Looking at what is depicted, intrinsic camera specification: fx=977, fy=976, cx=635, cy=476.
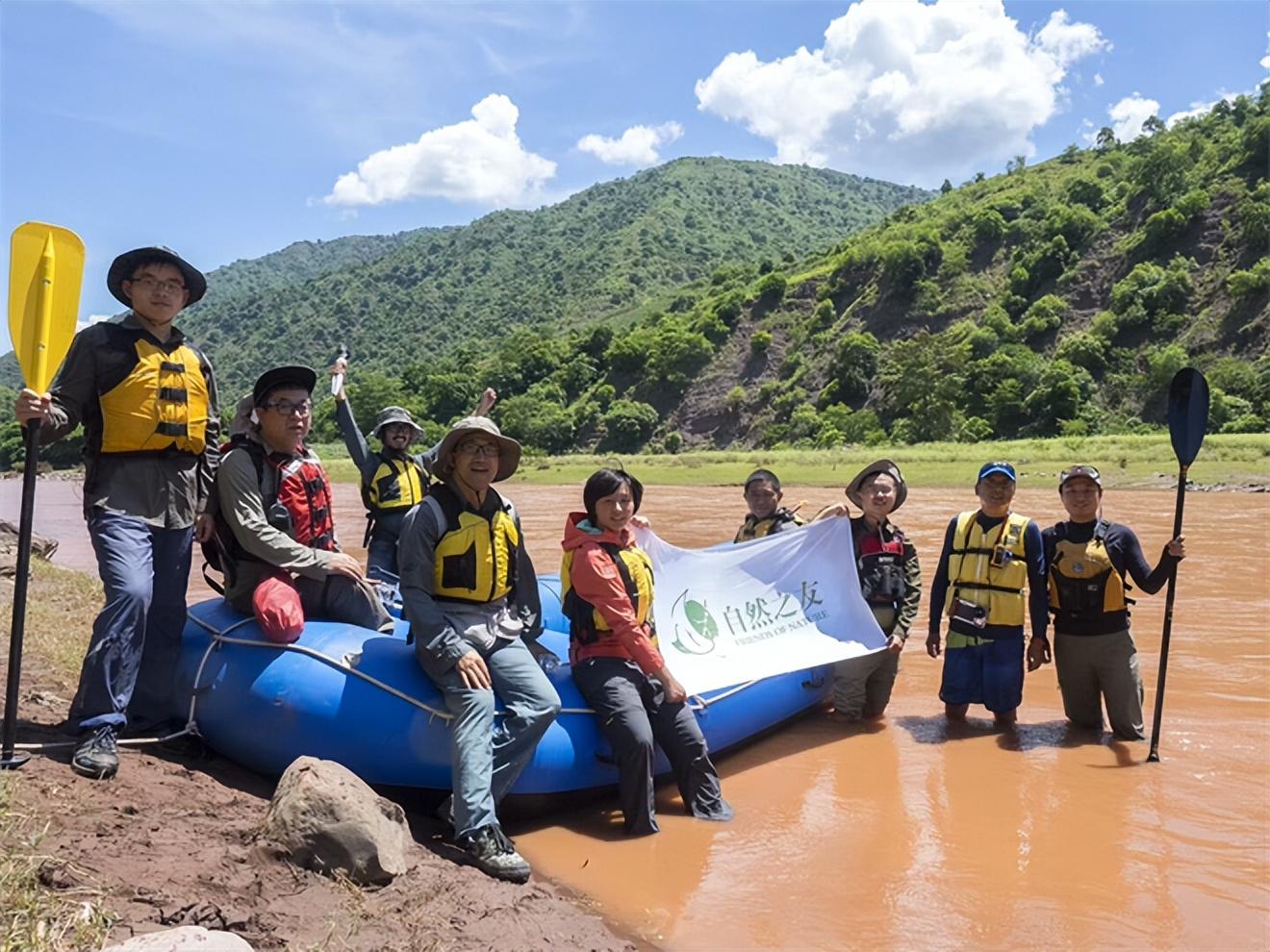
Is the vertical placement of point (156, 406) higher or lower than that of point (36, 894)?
higher

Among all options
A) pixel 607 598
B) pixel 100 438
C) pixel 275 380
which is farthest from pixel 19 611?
pixel 607 598

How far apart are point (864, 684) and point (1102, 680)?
55.8 inches

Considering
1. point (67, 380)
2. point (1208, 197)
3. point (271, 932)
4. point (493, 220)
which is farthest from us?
point (493, 220)

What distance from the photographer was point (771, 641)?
6.10 m

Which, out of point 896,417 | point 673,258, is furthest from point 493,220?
point 896,417

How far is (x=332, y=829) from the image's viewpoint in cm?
362

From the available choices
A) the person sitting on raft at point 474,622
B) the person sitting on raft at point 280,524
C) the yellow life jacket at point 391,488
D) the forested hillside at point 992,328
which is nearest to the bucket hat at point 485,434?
the person sitting on raft at point 474,622

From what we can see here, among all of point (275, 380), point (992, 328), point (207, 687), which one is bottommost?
point (207, 687)

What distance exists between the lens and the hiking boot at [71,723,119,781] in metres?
4.01

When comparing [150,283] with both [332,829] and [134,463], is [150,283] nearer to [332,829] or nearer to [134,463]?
[134,463]

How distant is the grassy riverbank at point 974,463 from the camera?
2370 cm

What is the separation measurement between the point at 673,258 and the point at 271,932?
5472 inches

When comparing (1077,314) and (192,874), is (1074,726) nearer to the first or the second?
(192,874)

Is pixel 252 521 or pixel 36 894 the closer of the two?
pixel 36 894
